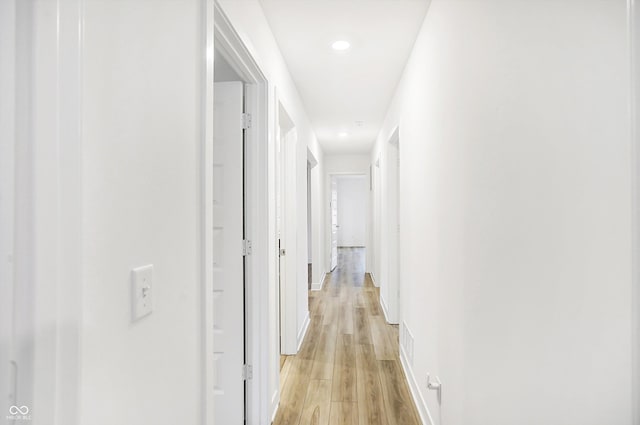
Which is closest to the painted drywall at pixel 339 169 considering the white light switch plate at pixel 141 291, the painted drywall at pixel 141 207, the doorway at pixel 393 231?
the doorway at pixel 393 231

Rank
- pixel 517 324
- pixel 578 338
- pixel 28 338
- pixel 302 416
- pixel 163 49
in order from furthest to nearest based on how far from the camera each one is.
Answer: pixel 302 416 → pixel 517 324 → pixel 163 49 → pixel 578 338 → pixel 28 338

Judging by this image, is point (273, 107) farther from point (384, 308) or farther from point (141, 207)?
point (384, 308)

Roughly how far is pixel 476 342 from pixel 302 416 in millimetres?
1439

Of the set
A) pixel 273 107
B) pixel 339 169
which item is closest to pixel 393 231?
pixel 273 107

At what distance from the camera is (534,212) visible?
0.99 metres

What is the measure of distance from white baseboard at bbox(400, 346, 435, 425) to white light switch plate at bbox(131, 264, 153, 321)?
1784 mm

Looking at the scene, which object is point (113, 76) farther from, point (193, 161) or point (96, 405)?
point (96, 405)

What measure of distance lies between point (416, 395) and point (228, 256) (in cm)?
156

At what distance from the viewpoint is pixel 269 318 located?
2211mm

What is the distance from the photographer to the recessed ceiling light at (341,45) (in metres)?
2.54

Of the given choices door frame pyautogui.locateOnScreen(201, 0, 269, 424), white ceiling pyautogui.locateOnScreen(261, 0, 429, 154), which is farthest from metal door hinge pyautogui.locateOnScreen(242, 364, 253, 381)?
white ceiling pyautogui.locateOnScreen(261, 0, 429, 154)

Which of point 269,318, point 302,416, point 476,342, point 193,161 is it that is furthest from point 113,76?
point 302,416

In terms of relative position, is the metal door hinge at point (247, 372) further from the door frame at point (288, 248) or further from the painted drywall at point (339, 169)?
the painted drywall at point (339, 169)

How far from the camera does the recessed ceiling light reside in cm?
254
